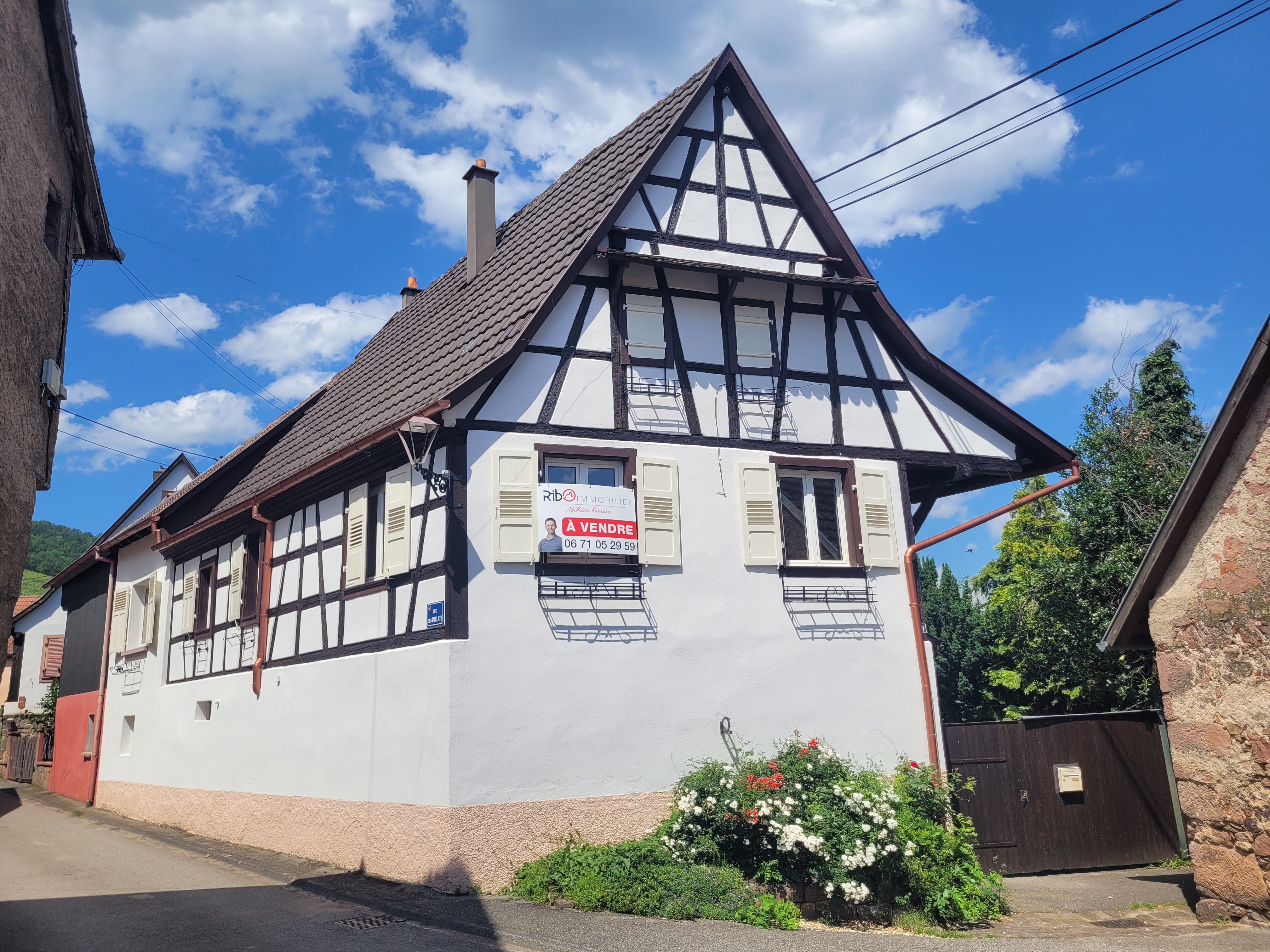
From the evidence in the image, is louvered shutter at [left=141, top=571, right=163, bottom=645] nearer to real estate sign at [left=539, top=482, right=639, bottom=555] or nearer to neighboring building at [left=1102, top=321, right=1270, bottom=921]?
real estate sign at [left=539, top=482, right=639, bottom=555]

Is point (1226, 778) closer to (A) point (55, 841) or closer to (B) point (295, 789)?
(B) point (295, 789)

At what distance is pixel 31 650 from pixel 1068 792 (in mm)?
34055

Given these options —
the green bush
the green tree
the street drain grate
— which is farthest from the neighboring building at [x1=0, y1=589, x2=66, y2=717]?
the green bush

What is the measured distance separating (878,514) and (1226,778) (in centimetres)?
478

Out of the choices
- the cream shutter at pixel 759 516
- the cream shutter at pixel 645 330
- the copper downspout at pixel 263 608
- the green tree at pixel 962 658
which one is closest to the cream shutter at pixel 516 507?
the cream shutter at pixel 645 330

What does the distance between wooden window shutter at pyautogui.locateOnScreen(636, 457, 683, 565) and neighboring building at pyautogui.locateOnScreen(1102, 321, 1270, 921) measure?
470 centimetres

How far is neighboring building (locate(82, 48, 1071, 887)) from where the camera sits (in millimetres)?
10648

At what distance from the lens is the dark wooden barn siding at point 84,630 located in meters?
21.5

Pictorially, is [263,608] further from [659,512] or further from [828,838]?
[828,838]

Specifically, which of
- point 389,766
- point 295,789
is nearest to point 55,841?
point 295,789

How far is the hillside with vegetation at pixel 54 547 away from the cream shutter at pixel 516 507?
6209 cm

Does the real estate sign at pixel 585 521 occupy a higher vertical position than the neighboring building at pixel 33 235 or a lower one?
lower

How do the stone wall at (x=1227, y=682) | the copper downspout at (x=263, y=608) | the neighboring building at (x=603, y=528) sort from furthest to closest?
the copper downspout at (x=263, y=608) < the neighboring building at (x=603, y=528) < the stone wall at (x=1227, y=682)

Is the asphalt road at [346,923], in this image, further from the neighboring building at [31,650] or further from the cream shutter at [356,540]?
the neighboring building at [31,650]
